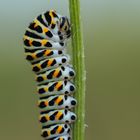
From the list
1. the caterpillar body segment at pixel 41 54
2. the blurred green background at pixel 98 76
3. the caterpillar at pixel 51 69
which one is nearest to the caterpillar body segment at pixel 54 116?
the caterpillar at pixel 51 69

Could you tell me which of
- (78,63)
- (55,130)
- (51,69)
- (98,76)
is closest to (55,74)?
(51,69)

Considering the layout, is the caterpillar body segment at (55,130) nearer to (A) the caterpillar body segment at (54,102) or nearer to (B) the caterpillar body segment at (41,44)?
(A) the caterpillar body segment at (54,102)

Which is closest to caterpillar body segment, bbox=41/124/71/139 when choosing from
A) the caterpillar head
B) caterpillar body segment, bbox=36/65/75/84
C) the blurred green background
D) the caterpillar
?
the caterpillar

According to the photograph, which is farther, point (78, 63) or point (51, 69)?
point (51, 69)

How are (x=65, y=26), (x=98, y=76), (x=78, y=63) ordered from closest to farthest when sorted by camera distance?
(x=78, y=63) → (x=65, y=26) → (x=98, y=76)

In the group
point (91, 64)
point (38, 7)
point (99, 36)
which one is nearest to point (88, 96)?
point (91, 64)

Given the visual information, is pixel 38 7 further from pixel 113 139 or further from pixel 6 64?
pixel 113 139

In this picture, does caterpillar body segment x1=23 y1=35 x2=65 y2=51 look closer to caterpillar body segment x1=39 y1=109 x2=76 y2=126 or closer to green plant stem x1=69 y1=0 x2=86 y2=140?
caterpillar body segment x1=39 y1=109 x2=76 y2=126

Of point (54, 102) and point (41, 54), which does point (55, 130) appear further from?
point (41, 54)
